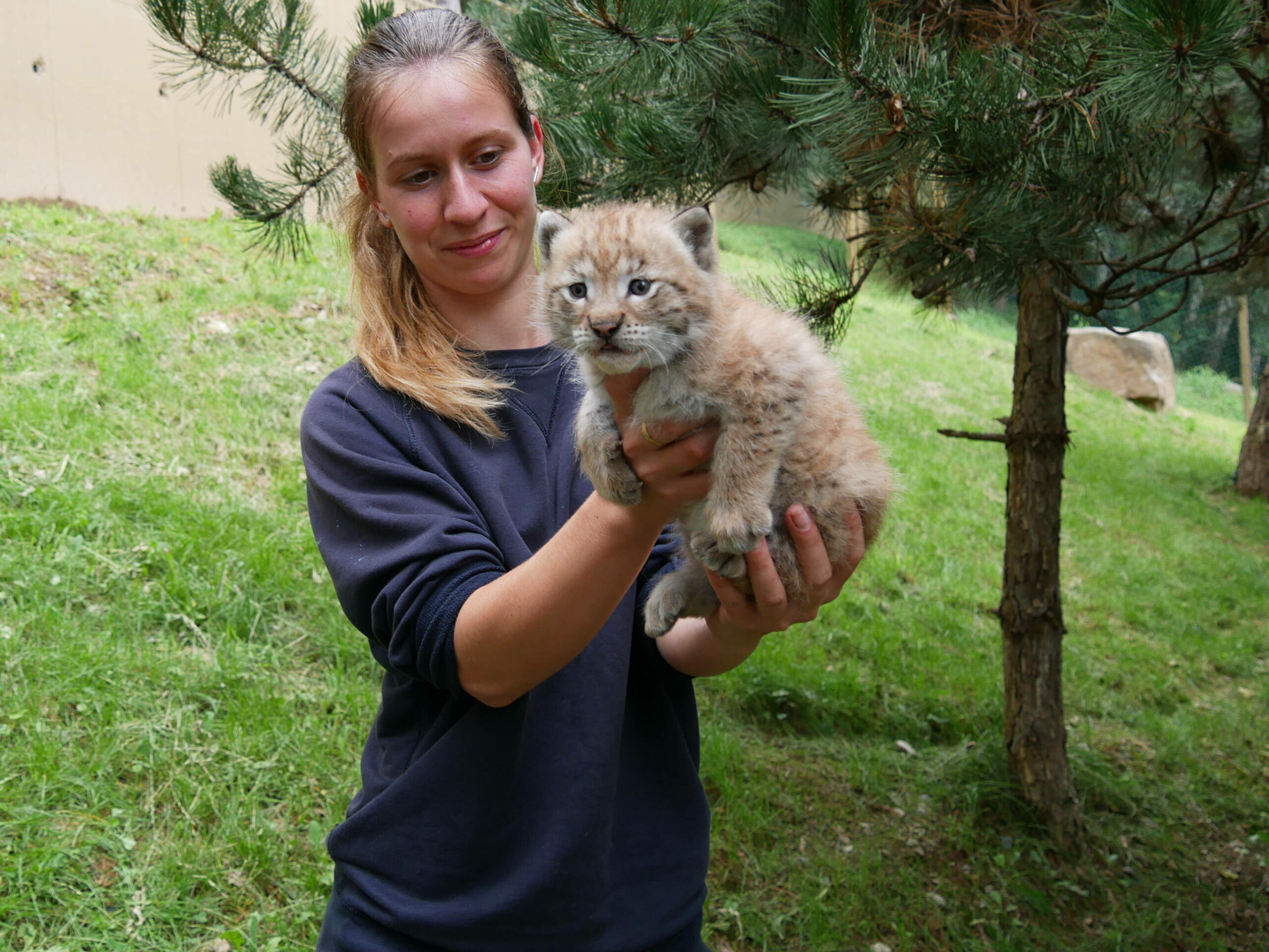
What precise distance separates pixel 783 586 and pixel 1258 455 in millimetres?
10720

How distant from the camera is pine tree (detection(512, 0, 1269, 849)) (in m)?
2.29

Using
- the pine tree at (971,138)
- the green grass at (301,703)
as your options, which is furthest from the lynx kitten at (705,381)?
the green grass at (301,703)

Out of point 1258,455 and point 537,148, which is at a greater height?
point 537,148

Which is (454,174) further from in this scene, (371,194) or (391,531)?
(391,531)

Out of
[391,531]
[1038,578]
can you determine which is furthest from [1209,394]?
[391,531]

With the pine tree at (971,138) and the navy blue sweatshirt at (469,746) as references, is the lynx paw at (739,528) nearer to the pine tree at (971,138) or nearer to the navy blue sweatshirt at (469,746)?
the navy blue sweatshirt at (469,746)

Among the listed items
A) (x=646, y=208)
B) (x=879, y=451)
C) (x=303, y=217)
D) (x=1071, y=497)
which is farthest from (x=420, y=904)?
(x=1071, y=497)

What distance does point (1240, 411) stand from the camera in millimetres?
19094

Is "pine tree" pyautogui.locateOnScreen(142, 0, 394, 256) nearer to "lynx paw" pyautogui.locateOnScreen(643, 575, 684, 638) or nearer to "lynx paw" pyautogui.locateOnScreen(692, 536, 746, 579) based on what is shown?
"lynx paw" pyautogui.locateOnScreen(643, 575, 684, 638)

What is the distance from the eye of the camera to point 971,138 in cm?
234

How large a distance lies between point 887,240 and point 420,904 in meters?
2.57

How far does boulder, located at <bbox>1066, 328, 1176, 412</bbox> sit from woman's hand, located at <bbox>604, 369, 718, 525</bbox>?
15124 mm

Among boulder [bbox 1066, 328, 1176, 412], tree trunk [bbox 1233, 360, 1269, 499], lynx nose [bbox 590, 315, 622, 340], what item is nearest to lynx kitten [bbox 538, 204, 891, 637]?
lynx nose [bbox 590, 315, 622, 340]

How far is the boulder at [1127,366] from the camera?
1502 cm
